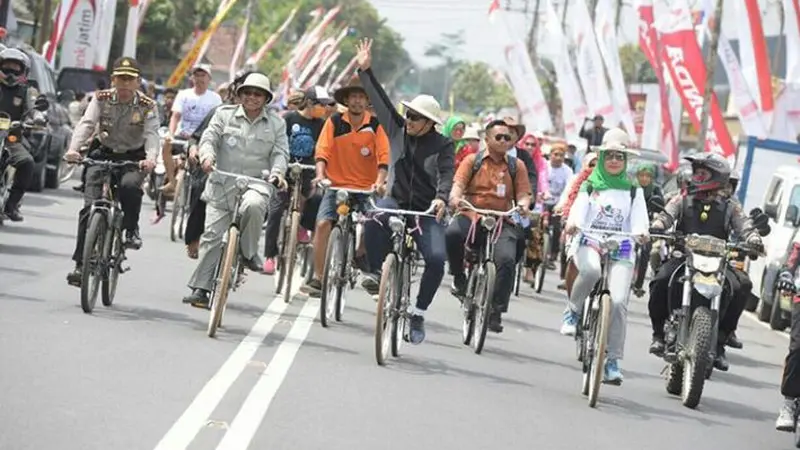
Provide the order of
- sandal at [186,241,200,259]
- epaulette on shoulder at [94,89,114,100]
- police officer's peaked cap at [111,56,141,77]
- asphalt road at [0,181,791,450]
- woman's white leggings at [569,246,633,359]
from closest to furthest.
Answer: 1. asphalt road at [0,181,791,450]
2. woman's white leggings at [569,246,633,359]
3. police officer's peaked cap at [111,56,141,77]
4. epaulette on shoulder at [94,89,114,100]
5. sandal at [186,241,200,259]

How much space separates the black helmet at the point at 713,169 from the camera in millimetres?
13469

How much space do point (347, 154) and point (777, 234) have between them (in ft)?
32.2

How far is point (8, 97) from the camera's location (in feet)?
55.7

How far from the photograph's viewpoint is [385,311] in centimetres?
1242

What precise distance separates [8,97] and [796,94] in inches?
812

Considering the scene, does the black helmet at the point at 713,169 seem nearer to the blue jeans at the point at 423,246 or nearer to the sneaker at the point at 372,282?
the blue jeans at the point at 423,246

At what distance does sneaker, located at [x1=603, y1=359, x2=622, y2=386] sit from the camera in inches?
494

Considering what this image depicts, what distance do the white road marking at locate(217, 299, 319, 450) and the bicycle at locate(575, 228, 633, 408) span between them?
6.69 ft

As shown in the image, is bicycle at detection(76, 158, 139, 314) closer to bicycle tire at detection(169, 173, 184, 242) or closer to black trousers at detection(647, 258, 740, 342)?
black trousers at detection(647, 258, 740, 342)

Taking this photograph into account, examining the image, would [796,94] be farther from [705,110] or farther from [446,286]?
[446,286]

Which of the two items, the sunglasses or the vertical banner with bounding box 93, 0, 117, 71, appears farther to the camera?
the vertical banner with bounding box 93, 0, 117, 71

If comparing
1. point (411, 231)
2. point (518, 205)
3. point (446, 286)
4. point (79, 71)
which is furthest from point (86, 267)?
point (79, 71)

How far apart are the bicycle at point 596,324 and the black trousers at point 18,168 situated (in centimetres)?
635

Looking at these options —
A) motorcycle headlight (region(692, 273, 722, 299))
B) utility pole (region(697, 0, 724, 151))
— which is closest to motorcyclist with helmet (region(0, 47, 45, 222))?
motorcycle headlight (region(692, 273, 722, 299))
